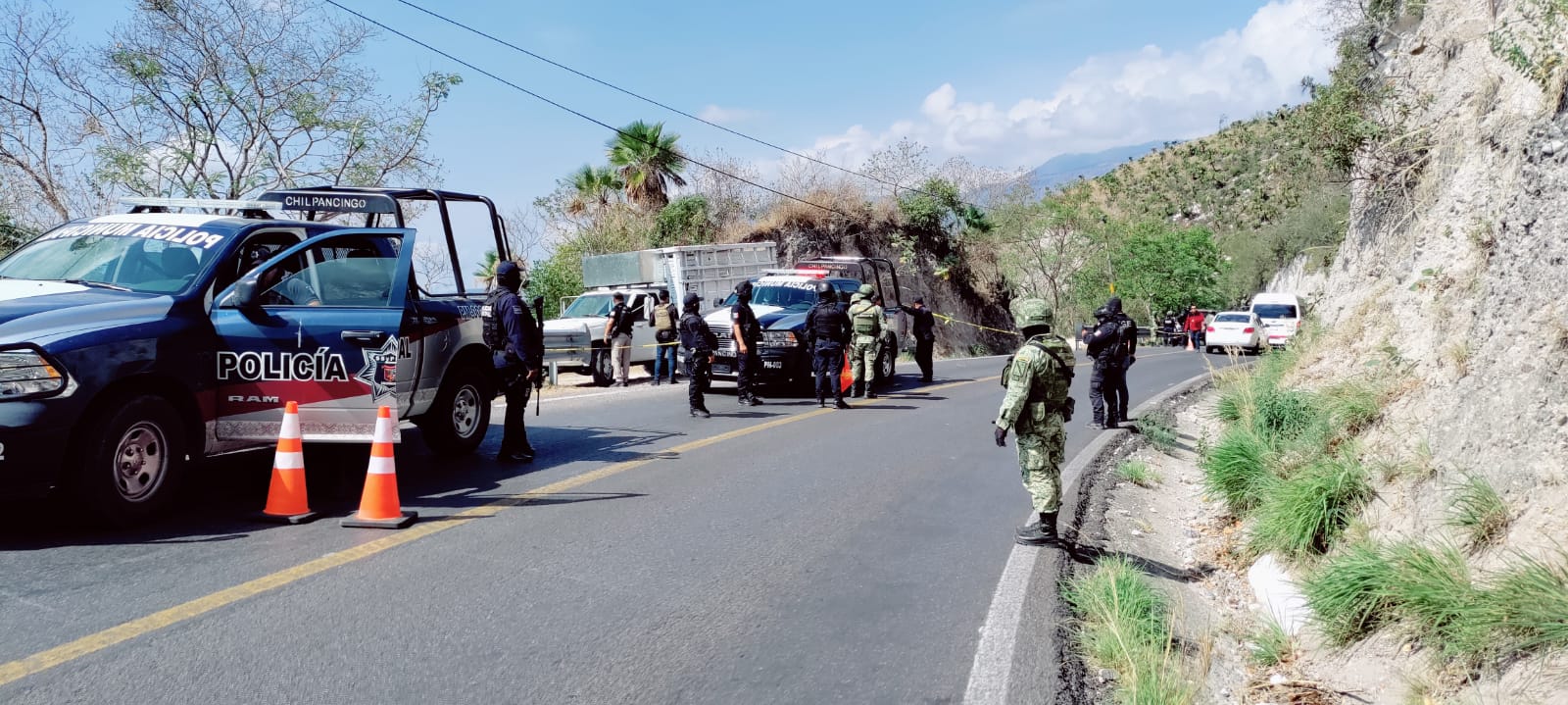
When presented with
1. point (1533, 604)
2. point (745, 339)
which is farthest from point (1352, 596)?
point (745, 339)

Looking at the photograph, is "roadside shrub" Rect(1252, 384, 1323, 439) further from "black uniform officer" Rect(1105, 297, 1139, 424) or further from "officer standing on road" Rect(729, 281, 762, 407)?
"officer standing on road" Rect(729, 281, 762, 407)

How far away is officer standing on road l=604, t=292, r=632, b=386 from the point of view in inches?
726

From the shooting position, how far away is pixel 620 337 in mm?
18578

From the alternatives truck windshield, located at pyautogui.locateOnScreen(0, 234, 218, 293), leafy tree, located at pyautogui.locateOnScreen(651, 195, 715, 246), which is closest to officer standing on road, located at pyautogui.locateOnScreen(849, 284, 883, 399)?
truck windshield, located at pyautogui.locateOnScreen(0, 234, 218, 293)

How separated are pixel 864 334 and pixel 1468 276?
7810 mm

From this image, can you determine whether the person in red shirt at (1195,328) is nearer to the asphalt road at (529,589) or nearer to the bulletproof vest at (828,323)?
the bulletproof vest at (828,323)

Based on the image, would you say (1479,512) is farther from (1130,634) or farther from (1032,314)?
(1032,314)

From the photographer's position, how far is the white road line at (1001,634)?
4.12 m

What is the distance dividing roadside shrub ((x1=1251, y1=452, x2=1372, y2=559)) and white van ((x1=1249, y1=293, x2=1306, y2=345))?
26094 mm

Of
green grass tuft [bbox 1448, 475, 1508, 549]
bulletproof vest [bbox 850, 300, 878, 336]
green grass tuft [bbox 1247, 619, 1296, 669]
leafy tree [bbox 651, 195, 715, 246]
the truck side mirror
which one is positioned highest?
leafy tree [bbox 651, 195, 715, 246]

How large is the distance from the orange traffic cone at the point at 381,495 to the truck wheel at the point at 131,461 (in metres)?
1.07

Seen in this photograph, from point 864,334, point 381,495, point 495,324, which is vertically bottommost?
point 381,495

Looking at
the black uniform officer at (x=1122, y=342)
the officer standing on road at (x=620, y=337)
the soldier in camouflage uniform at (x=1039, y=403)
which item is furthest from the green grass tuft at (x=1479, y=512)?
the officer standing on road at (x=620, y=337)

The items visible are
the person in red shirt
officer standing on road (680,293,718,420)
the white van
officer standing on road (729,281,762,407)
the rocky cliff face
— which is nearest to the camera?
the rocky cliff face
